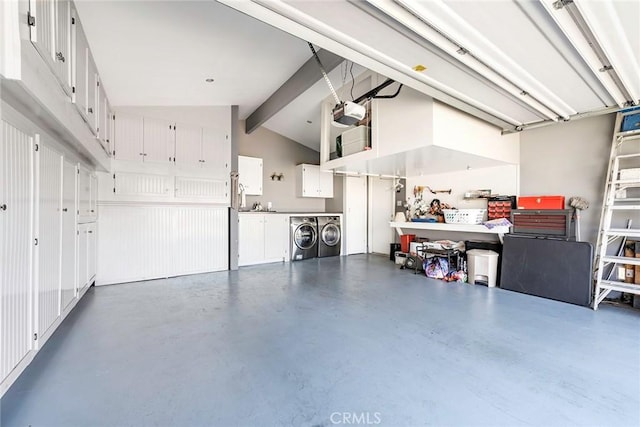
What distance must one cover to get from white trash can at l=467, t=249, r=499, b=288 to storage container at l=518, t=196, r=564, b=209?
82 centimetres

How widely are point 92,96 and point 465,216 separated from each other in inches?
201

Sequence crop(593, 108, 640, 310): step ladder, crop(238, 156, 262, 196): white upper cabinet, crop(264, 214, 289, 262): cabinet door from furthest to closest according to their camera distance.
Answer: crop(238, 156, 262, 196): white upper cabinet
crop(264, 214, 289, 262): cabinet door
crop(593, 108, 640, 310): step ladder

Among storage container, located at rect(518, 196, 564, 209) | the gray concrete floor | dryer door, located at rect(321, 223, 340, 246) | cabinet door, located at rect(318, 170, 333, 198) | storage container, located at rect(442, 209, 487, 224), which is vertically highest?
cabinet door, located at rect(318, 170, 333, 198)

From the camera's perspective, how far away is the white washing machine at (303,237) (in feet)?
19.5

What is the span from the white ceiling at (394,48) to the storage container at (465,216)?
1.31 m

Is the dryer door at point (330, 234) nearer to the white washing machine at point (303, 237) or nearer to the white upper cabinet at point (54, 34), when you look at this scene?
the white washing machine at point (303, 237)

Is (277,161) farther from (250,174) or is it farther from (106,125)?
(106,125)

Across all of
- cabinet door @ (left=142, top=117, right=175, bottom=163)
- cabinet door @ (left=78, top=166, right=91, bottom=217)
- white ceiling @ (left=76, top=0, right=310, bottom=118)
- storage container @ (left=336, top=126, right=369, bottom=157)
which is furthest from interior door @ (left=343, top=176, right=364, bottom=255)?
cabinet door @ (left=78, top=166, right=91, bottom=217)

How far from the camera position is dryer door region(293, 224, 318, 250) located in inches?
236

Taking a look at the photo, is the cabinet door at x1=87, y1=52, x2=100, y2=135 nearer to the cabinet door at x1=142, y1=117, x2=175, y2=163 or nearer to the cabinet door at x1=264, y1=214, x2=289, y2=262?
the cabinet door at x1=142, y1=117, x2=175, y2=163

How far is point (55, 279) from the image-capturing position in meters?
2.15

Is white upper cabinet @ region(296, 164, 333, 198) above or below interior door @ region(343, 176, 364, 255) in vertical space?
above

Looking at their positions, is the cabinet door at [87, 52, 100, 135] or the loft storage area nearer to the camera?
the cabinet door at [87, 52, 100, 135]

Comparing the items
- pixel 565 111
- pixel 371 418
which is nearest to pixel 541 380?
pixel 371 418
